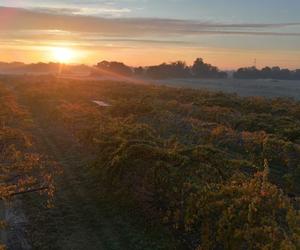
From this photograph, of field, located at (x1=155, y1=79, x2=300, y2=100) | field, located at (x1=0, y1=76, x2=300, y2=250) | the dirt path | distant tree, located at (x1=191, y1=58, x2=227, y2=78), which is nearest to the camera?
field, located at (x1=0, y1=76, x2=300, y2=250)

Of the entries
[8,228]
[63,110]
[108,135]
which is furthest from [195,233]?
[63,110]

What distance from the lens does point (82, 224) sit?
400 inches

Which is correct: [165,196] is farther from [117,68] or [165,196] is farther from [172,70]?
[117,68]

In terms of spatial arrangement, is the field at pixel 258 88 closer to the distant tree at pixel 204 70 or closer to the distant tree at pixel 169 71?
the distant tree at pixel 169 71

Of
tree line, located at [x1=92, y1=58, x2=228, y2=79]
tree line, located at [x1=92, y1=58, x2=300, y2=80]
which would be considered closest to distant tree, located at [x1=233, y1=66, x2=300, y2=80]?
tree line, located at [x1=92, y1=58, x2=300, y2=80]

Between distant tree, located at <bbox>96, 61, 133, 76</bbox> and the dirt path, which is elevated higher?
distant tree, located at <bbox>96, 61, 133, 76</bbox>

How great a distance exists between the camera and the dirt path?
365 inches

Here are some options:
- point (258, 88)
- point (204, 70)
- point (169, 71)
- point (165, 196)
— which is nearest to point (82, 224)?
point (165, 196)

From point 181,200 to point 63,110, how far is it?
1731 cm

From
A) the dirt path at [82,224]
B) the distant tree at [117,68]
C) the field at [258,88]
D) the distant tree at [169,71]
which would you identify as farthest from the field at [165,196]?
the distant tree at [117,68]

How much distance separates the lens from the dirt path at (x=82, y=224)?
9.27 m

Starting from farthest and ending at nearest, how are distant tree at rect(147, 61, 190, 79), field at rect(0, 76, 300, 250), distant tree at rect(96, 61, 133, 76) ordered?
distant tree at rect(96, 61, 133, 76), distant tree at rect(147, 61, 190, 79), field at rect(0, 76, 300, 250)

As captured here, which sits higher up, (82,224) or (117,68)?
(117,68)

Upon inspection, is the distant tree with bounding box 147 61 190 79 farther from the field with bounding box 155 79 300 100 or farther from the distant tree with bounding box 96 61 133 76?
the field with bounding box 155 79 300 100
